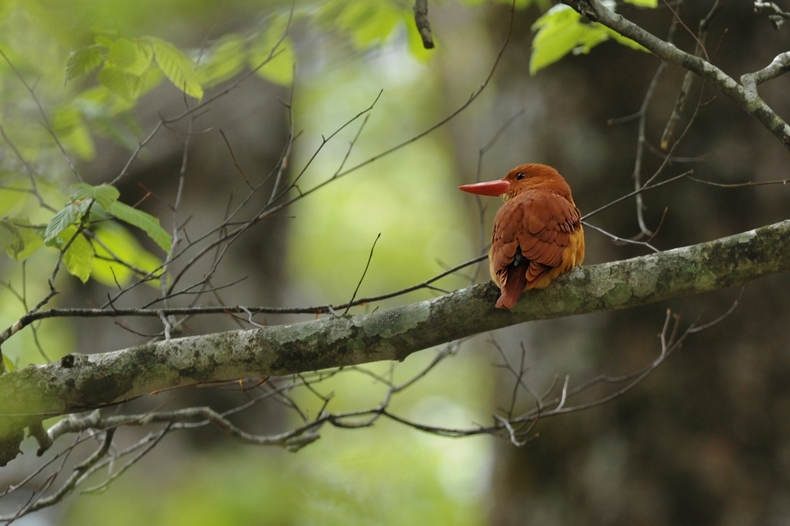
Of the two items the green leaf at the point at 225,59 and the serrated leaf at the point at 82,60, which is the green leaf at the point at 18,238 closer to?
the serrated leaf at the point at 82,60

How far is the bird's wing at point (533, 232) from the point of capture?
6.70ft

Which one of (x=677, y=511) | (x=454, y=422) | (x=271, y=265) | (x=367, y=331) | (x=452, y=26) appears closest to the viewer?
(x=367, y=331)

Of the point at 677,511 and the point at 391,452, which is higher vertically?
the point at 391,452

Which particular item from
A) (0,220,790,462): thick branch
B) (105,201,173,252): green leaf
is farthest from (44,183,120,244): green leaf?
(0,220,790,462): thick branch

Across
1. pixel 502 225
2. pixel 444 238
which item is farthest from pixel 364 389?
pixel 502 225

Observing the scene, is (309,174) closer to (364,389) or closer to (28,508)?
(364,389)

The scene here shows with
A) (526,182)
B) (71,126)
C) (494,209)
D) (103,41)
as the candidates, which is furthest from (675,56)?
(494,209)

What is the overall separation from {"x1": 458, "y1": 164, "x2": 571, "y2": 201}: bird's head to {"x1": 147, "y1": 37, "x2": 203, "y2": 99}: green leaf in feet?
3.96

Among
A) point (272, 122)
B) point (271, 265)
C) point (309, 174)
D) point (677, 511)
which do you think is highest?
point (309, 174)

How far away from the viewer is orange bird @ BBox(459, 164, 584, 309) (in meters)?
1.97

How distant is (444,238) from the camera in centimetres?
1084

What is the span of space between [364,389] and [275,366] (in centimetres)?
799

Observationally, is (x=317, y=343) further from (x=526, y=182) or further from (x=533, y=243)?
(x=526, y=182)

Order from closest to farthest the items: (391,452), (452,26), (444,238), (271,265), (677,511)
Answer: (677,511) < (271,265) < (452,26) < (391,452) < (444,238)
